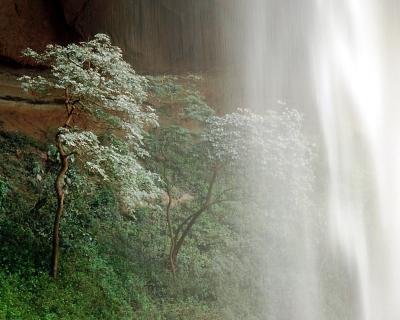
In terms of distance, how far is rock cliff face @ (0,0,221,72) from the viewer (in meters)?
11.9

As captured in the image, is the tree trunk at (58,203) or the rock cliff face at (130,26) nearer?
the tree trunk at (58,203)

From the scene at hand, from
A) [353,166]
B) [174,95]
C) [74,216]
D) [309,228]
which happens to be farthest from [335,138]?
[74,216]

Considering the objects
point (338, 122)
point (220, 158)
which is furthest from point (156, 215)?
point (338, 122)

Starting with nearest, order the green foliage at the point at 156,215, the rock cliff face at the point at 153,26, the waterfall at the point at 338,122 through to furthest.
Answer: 1. the green foliage at the point at 156,215
2. the rock cliff face at the point at 153,26
3. the waterfall at the point at 338,122

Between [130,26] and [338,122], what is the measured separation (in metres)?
7.32

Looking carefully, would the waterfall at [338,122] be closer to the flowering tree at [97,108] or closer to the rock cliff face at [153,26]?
the rock cliff face at [153,26]

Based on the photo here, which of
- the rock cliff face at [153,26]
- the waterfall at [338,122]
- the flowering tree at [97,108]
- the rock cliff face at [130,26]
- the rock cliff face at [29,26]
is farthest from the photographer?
the waterfall at [338,122]

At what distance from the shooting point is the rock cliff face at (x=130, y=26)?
1188 cm

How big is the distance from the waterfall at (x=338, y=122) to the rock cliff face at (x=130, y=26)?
3.46ft

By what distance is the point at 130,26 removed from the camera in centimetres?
1268

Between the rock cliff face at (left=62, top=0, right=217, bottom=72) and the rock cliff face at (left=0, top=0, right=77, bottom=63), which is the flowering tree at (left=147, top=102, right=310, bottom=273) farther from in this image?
the rock cliff face at (left=0, top=0, right=77, bottom=63)

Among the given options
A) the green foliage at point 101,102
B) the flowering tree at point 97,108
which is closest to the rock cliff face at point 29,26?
the flowering tree at point 97,108

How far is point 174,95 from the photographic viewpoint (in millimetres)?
12117

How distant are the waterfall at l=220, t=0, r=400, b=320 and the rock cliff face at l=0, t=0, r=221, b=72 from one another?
3.46ft
